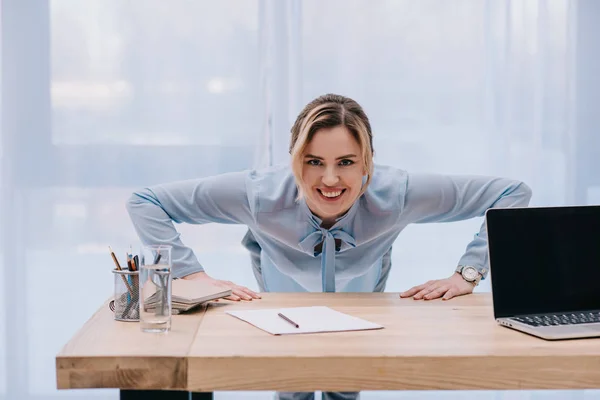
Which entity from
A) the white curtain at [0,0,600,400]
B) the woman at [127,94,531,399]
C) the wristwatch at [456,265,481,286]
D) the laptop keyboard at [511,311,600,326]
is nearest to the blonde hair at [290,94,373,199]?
the woman at [127,94,531,399]

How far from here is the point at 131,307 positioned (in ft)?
5.24

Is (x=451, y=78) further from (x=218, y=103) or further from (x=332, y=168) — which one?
(x=332, y=168)

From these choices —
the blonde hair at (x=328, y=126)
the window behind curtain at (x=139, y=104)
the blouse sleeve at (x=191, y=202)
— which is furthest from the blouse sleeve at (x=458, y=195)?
the window behind curtain at (x=139, y=104)

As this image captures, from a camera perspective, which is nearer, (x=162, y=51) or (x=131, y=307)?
(x=131, y=307)

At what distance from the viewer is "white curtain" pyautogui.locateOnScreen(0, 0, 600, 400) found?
3104 mm

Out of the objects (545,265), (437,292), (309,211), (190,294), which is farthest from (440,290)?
(190,294)

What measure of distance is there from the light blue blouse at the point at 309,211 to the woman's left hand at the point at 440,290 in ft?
0.72

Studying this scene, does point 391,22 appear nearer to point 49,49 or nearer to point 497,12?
point 497,12

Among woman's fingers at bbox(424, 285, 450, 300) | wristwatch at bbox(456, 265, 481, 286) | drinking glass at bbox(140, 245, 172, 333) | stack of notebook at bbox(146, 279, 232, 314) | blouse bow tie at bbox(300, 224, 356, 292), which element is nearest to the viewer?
drinking glass at bbox(140, 245, 172, 333)

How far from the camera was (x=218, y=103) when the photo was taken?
3119mm

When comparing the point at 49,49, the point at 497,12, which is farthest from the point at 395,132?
the point at 49,49

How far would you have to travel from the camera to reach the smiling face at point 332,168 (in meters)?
2.04

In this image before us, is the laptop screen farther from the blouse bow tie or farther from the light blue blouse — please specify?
the blouse bow tie

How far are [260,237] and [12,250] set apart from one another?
1382 millimetres
